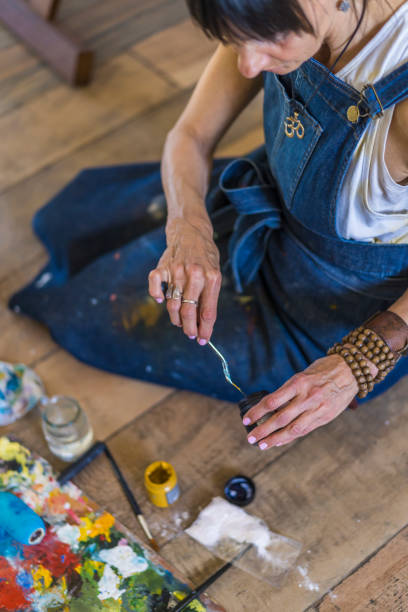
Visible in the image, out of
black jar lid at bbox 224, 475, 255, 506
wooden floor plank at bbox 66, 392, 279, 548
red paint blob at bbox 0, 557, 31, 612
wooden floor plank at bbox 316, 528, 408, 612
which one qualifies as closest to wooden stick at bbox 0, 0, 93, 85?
wooden floor plank at bbox 66, 392, 279, 548

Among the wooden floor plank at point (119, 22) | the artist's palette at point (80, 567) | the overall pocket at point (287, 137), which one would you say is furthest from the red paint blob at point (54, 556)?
the wooden floor plank at point (119, 22)

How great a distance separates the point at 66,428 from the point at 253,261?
20.0 inches

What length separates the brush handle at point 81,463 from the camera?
134 cm

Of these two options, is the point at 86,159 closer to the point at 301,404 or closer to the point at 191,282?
the point at 191,282

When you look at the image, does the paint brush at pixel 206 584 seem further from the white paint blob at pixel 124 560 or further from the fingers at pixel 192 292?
the fingers at pixel 192 292

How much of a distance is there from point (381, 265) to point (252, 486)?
49 cm

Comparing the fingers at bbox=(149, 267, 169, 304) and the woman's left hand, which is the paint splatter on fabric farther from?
the woman's left hand

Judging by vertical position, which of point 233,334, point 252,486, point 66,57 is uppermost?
point 66,57

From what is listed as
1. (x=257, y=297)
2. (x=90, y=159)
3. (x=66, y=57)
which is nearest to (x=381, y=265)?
(x=257, y=297)

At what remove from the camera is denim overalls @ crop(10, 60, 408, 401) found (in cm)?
113

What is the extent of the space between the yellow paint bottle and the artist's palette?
9 centimetres

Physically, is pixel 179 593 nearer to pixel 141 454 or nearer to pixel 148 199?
pixel 141 454

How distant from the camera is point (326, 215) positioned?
1.17 metres

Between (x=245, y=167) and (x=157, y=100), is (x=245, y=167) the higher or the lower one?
the higher one
